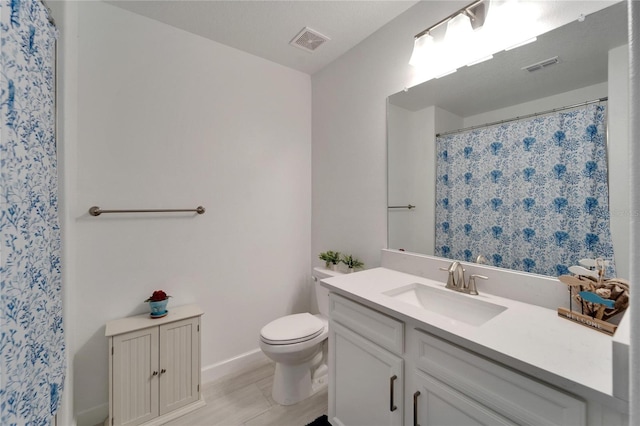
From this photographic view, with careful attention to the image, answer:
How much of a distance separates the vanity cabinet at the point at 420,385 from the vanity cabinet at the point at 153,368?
0.91m

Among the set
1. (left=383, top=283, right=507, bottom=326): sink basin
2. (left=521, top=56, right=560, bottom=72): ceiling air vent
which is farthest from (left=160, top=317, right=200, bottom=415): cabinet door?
(left=521, top=56, right=560, bottom=72): ceiling air vent

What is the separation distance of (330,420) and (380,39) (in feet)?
7.88

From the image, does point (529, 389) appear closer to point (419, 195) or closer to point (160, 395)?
point (419, 195)

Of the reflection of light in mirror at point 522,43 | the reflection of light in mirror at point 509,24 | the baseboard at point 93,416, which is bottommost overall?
the baseboard at point 93,416

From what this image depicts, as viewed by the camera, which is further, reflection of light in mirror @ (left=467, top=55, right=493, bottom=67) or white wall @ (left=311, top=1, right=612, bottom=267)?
white wall @ (left=311, top=1, right=612, bottom=267)

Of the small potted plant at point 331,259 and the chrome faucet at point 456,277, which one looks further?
the small potted plant at point 331,259

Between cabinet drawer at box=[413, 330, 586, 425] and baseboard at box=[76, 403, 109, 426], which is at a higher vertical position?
cabinet drawer at box=[413, 330, 586, 425]

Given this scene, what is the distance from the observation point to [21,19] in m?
0.70

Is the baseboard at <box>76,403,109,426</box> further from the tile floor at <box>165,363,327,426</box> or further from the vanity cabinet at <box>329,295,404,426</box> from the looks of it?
the vanity cabinet at <box>329,295,404,426</box>

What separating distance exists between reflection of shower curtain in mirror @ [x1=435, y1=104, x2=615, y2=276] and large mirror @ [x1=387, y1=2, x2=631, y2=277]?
0.14ft

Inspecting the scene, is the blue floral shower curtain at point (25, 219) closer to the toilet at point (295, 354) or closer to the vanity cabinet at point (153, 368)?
the vanity cabinet at point (153, 368)

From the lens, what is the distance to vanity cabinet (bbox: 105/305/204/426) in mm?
1500

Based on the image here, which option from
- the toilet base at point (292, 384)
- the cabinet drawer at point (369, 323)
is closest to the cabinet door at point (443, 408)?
the cabinet drawer at point (369, 323)

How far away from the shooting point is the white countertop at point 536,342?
0.68 metres
